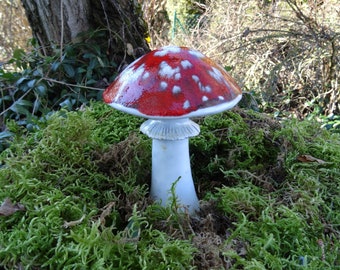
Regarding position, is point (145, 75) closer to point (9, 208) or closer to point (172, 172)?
point (172, 172)

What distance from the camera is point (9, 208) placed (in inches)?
44.5

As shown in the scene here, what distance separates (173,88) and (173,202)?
0.37 metres

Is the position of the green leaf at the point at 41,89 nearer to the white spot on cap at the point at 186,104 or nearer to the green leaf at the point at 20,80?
the green leaf at the point at 20,80

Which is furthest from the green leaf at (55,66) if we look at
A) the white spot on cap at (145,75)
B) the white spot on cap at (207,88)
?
the white spot on cap at (207,88)

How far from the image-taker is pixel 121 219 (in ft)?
4.01

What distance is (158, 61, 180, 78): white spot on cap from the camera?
106 cm

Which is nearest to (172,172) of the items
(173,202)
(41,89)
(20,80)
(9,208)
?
(173,202)

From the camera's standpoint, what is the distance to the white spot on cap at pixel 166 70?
41.8 inches

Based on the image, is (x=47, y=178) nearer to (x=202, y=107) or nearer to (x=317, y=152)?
(x=202, y=107)

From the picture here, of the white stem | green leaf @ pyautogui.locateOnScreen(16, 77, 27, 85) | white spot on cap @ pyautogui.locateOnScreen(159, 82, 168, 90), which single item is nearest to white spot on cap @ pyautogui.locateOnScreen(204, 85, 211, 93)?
white spot on cap @ pyautogui.locateOnScreen(159, 82, 168, 90)

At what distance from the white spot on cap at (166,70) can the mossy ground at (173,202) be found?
409 millimetres

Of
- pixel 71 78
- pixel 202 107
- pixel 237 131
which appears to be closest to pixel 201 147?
pixel 237 131

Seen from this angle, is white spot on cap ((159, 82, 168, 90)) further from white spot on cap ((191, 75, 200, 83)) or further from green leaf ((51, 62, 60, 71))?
green leaf ((51, 62, 60, 71))

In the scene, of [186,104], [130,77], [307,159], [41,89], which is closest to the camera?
[186,104]
